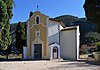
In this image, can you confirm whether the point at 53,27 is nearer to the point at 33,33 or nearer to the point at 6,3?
the point at 33,33

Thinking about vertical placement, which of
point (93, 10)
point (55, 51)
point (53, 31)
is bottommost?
point (55, 51)

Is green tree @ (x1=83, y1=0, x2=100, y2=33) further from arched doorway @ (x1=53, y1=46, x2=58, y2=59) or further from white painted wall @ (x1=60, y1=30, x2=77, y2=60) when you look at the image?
arched doorway @ (x1=53, y1=46, x2=58, y2=59)

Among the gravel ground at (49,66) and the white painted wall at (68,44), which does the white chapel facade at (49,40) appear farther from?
the gravel ground at (49,66)

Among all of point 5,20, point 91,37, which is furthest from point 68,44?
point 91,37

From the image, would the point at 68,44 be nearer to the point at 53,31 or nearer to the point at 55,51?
the point at 55,51

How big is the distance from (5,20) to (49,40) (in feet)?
66.5

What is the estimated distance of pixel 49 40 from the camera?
42719 mm

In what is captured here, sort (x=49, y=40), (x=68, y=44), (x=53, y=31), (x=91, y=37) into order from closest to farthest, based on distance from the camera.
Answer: (x=49, y=40) < (x=53, y=31) < (x=68, y=44) < (x=91, y=37)

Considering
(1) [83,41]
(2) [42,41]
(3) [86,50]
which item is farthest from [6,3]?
(1) [83,41]

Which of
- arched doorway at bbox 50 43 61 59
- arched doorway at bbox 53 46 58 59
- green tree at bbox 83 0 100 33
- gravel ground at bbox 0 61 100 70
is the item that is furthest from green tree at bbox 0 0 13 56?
arched doorway at bbox 53 46 58 59

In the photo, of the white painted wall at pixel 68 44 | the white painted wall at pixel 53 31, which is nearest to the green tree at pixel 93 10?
the white painted wall at pixel 68 44

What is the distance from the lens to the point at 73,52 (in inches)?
1671

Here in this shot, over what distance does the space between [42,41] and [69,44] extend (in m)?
4.40

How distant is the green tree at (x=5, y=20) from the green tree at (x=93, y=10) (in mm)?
8105
